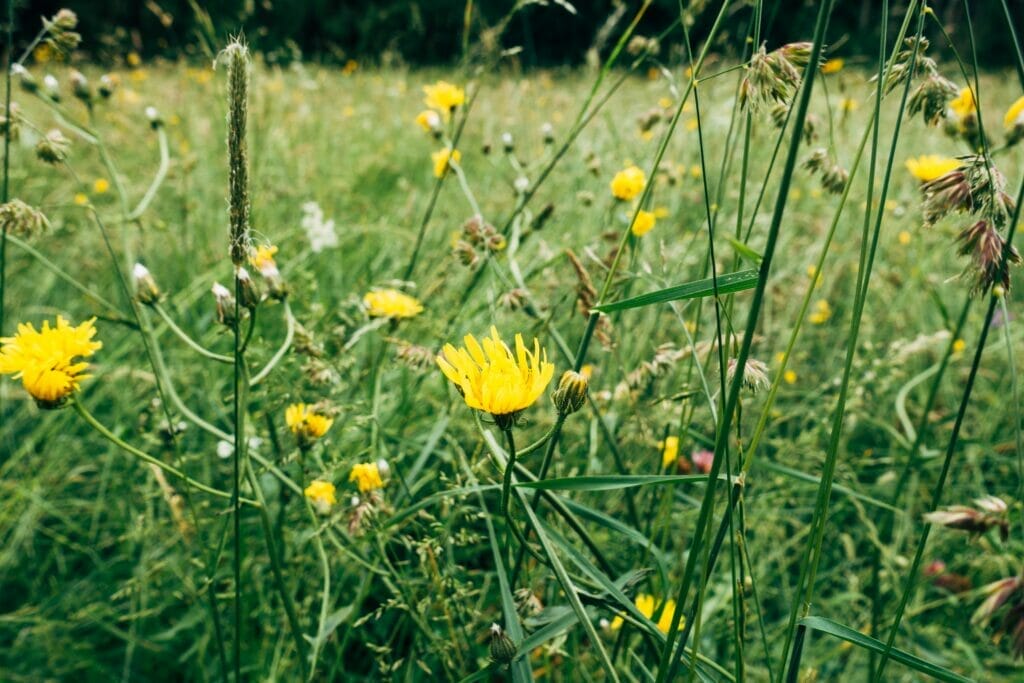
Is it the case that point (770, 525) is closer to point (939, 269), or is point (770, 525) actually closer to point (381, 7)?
point (939, 269)

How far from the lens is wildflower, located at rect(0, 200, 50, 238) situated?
2.10ft

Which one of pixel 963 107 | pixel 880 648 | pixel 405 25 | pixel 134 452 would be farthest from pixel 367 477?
pixel 405 25

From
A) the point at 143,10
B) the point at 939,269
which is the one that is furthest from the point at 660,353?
the point at 143,10

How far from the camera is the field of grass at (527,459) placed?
1.82 ft

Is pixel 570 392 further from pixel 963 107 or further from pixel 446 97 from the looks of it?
pixel 963 107

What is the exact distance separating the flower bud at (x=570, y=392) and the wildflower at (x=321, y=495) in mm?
335

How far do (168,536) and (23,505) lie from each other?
0.22 metres

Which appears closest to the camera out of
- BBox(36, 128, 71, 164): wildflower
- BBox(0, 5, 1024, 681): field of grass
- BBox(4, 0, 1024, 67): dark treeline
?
BBox(0, 5, 1024, 681): field of grass

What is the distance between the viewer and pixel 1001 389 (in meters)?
1.40

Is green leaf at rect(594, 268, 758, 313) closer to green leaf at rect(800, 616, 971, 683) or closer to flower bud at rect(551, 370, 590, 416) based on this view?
flower bud at rect(551, 370, 590, 416)

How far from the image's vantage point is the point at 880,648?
0.42 meters

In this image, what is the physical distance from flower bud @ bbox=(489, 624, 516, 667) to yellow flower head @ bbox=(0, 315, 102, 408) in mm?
422

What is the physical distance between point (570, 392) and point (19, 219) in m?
0.55

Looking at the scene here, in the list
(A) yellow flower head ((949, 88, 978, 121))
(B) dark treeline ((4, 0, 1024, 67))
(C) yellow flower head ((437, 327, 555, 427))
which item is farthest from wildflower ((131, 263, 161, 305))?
(B) dark treeline ((4, 0, 1024, 67))
